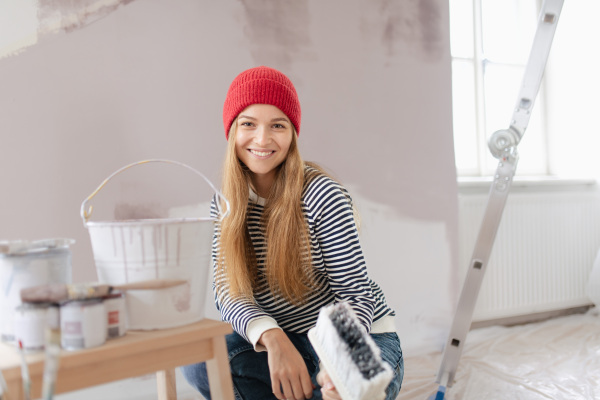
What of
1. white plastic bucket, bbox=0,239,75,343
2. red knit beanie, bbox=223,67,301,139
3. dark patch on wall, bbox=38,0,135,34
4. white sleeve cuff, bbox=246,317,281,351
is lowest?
white sleeve cuff, bbox=246,317,281,351

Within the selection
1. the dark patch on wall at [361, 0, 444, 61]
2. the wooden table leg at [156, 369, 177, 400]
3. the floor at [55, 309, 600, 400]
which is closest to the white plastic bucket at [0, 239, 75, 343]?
the wooden table leg at [156, 369, 177, 400]

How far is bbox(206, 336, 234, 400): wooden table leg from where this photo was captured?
787 mm

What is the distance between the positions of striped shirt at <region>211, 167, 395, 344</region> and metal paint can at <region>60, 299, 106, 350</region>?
387mm

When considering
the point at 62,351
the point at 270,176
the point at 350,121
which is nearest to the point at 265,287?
the point at 270,176

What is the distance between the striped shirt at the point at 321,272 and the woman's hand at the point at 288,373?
9cm

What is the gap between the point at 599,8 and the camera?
259cm

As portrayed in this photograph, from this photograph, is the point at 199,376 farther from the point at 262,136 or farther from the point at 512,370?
the point at 512,370

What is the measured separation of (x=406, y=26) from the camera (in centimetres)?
203

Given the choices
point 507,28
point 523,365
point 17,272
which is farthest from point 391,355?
point 507,28

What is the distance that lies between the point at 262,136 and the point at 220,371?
504mm

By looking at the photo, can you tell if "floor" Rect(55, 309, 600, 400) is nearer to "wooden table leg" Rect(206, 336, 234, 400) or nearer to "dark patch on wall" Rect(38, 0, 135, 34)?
"wooden table leg" Rect(206, 336, 234, 400)

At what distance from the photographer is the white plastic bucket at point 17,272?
0.68m

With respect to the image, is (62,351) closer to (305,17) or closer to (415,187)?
(305,17)

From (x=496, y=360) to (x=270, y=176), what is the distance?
4.37 feet
